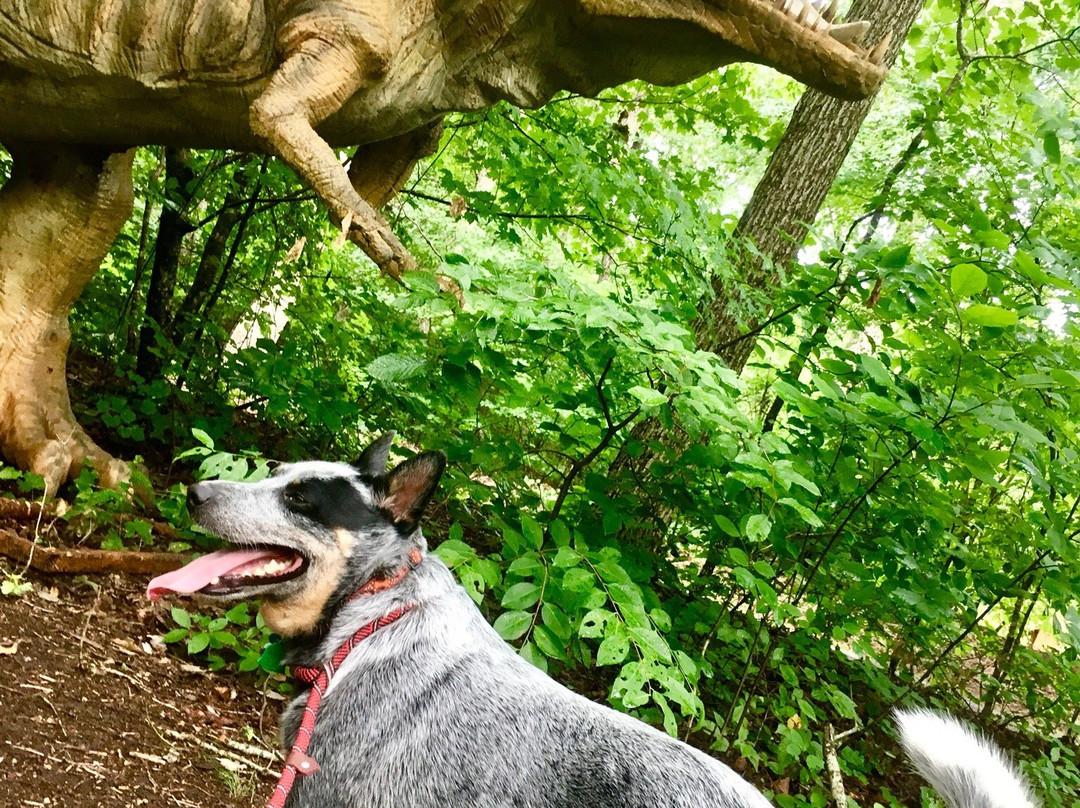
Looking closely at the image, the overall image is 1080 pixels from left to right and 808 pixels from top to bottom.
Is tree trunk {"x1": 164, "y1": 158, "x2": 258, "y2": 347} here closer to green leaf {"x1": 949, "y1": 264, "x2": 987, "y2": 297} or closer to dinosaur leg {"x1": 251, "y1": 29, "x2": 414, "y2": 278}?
dinosaur leg {"x1": 251, "y1": 29, "x2": 414, "y2": 278}

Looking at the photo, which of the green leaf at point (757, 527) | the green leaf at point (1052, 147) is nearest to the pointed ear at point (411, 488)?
the green leaf at point (757, 527)

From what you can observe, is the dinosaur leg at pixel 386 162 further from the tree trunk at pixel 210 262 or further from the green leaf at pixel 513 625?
the green leaf at pixel 513 625

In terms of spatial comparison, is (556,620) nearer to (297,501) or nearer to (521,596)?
(521,596)

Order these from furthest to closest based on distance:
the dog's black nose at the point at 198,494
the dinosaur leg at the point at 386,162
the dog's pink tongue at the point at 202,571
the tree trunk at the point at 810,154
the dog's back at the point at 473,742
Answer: the tree trunk at the point at 810,154 < the dinosaur leg at the point at 386,162 < the dog's black nose at the point at 198,494 < the dog's pink tongue at the point at 202,571 < the dog's back at the point at 473,742

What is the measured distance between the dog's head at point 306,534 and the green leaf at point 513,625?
20.7 inches

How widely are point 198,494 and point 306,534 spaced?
1.24 feet

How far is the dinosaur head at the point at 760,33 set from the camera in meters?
3.27

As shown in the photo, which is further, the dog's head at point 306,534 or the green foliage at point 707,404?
the green foliage at point 707,404

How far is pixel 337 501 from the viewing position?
2.54 metres

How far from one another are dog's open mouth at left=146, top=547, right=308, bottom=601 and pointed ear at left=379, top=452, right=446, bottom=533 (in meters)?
0.34

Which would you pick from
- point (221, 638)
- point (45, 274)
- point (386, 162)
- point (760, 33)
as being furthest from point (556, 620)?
point (45, 274)

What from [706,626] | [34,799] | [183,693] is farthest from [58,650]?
[706,626]

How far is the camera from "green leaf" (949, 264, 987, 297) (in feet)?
8.46

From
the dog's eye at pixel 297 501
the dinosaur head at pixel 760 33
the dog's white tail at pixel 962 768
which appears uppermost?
the dinosaur head at pixel 760 33
